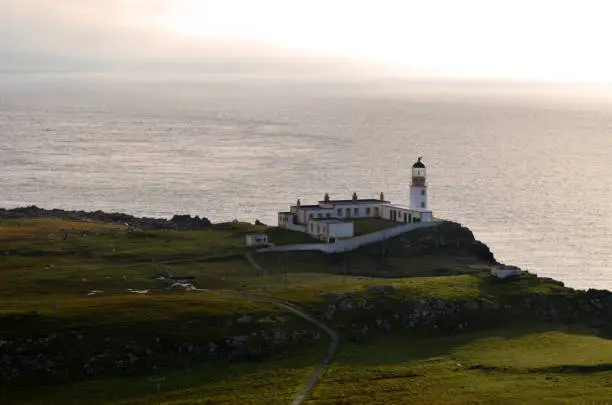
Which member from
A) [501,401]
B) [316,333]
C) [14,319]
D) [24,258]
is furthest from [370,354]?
[24,258]

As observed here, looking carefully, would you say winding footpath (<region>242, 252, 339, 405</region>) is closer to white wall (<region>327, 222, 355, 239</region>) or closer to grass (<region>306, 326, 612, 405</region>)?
grass (<region>306, 326, 612, 405</region>)

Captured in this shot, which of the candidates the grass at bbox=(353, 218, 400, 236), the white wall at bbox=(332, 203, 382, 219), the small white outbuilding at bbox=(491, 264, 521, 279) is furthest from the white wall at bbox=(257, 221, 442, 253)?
the small white outbuilding at bbox=(491, 264, 521, 279)

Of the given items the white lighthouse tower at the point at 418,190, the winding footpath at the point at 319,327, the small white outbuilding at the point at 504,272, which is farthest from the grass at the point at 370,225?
the winding footpath at the point at 319,327

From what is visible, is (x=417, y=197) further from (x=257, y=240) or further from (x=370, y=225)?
(x=257, y=240)

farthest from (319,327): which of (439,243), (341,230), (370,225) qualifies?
(370,225)

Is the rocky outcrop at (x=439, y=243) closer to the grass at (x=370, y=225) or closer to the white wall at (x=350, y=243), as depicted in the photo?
the white wall at (x=350, y=243)

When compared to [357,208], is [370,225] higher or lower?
lower

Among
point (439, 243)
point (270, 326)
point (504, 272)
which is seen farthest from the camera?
point (439, 243)
